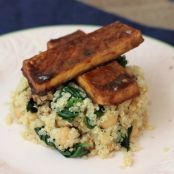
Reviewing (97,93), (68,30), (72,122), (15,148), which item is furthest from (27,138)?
(68,30)


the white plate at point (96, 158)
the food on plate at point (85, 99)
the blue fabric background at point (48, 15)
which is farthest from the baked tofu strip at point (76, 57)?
the blue fabric background at point (48, 15)

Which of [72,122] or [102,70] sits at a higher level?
[102,70]

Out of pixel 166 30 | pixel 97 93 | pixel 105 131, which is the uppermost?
pixel 97 93

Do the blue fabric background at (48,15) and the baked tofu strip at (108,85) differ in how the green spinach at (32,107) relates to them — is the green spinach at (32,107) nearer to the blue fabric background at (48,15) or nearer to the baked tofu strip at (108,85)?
the baked tofu strip at (108,85)

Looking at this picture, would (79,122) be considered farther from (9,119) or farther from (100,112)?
(9,119)

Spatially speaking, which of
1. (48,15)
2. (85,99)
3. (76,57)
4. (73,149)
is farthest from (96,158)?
(48,15)

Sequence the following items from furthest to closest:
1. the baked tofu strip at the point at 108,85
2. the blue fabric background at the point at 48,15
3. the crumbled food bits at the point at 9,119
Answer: the blue fabric background at the point at 48,15
the crumbled food bits at the point at 9,119
the baked tofu strip at the point at 108,85

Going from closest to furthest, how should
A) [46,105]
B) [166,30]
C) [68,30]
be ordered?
[46,105]
[68,30]
[166,30]

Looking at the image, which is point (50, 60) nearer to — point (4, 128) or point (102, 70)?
point (102, 70)
